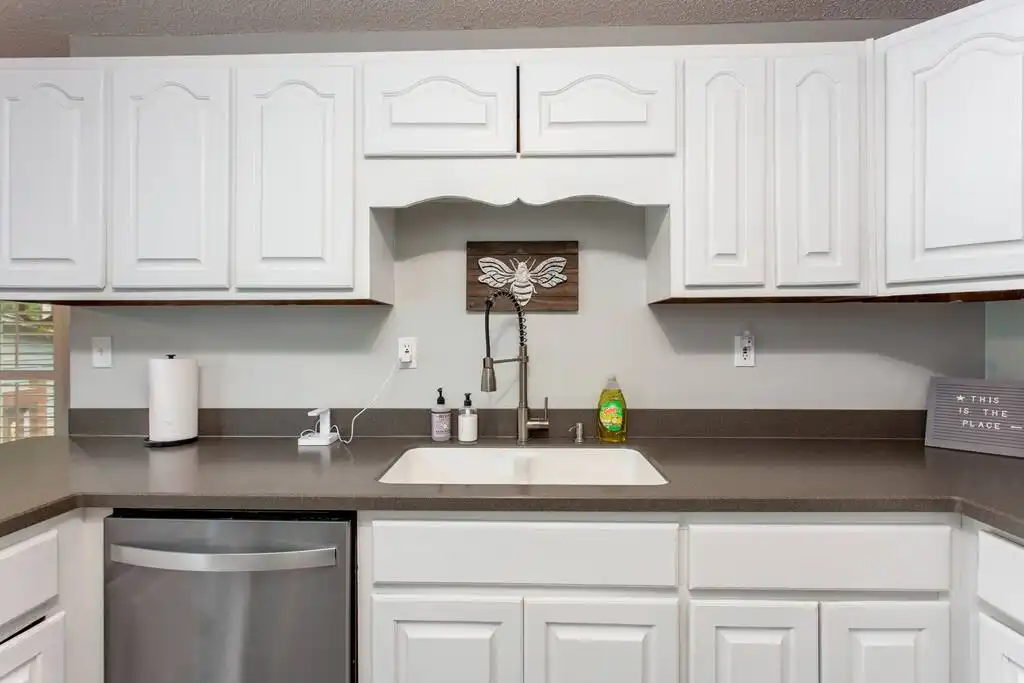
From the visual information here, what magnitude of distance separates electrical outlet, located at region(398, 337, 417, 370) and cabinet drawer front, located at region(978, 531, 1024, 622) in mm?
1587

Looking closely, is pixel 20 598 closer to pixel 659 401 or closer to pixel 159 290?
pixel 159 290

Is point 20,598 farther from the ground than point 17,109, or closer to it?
closer to it

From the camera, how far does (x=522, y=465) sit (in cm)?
184

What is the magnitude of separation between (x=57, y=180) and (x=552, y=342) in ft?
5.22

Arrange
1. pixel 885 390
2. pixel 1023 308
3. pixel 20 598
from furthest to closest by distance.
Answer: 1. pixel 885 390
2. pixel 1023 308
3. pixel 20 598

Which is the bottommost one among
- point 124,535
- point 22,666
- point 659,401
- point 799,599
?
point 22,666

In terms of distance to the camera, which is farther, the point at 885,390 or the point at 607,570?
the point at 885,390

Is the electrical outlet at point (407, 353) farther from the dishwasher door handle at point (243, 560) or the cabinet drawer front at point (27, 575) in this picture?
the cabinet drawer front at point (27, 575)

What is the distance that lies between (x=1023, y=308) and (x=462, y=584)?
6.28 ft

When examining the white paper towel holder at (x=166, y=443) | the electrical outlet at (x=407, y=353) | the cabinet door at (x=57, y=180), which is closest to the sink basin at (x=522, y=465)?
the electrical outlet at (x=407, y=353)

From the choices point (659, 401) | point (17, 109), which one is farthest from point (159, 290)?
point (659, 401)

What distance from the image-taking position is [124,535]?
1.29 m

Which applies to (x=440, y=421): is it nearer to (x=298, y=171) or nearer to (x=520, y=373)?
(x=520, y=373)

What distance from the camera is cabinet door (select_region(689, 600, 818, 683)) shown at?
1.25 metres
